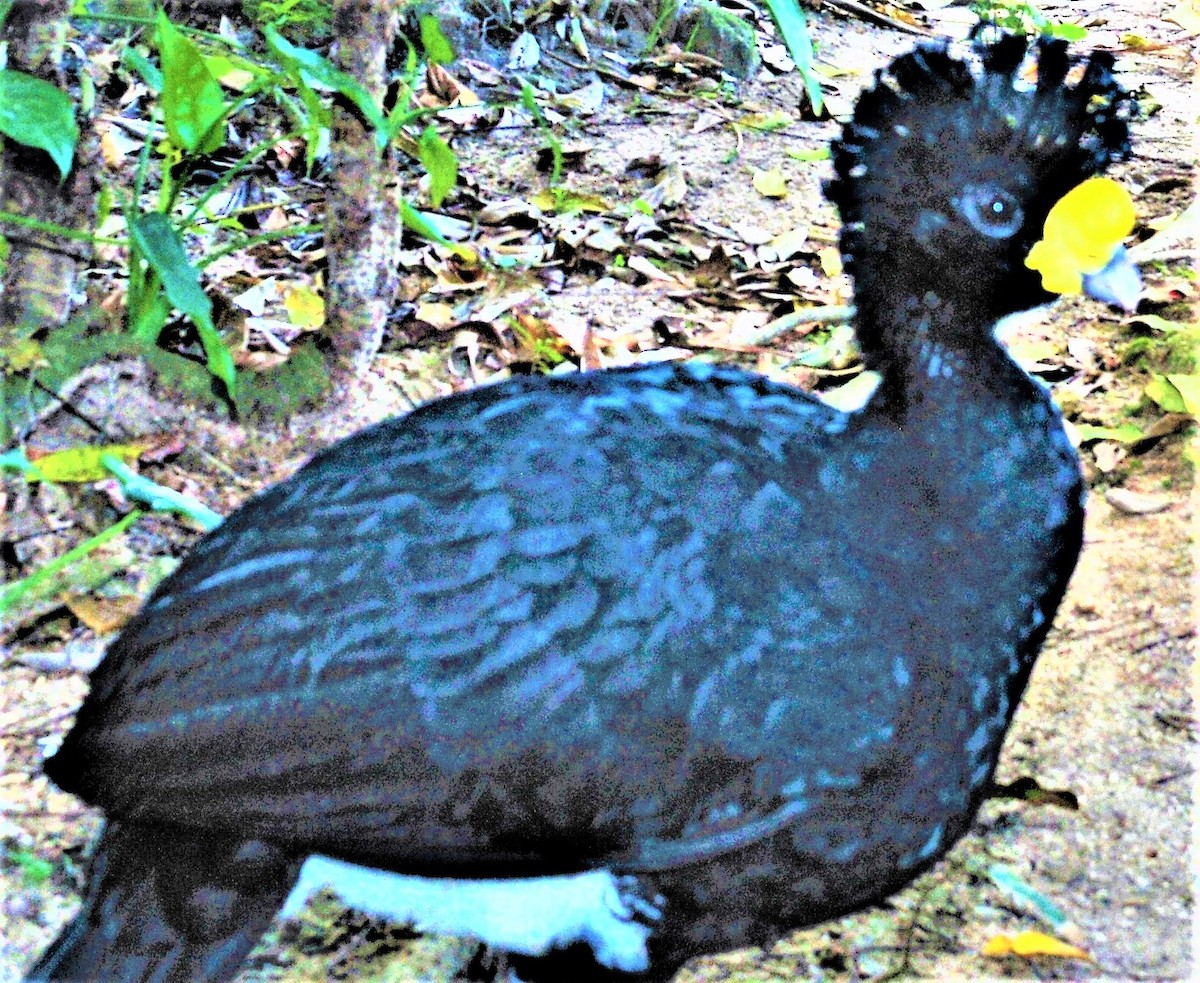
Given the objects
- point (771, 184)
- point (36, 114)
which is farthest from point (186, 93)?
point (771, 184)

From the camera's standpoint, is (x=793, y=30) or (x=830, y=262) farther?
(x=830, y=262)

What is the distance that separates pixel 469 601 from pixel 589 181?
6.48 feet

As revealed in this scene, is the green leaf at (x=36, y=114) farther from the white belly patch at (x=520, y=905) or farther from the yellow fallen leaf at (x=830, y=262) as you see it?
the yellow fallen leaf at (x=830, y=262)

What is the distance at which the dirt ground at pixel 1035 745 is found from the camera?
1561mm

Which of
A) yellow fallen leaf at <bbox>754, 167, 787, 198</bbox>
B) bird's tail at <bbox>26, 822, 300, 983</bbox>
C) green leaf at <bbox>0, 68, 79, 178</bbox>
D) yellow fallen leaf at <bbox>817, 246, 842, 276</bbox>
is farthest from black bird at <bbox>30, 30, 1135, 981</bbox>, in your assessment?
yellow fallen leaf at <bbox>754, 167, 787, 198</bbox>

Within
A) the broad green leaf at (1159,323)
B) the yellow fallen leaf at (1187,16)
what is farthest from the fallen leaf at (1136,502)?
the yellow fallen leaf at (1187,16)

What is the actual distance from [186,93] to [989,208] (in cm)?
113

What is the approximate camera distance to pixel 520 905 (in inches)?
54.9

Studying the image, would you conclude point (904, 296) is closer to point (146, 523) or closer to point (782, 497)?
point (782, 497)

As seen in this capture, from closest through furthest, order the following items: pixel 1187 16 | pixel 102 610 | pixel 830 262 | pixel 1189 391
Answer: pixel 102 610 → pixel 1189 391 → pixel 830 262 → pixel 1187 16

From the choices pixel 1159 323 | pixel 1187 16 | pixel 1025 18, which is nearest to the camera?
pixel 1159 323

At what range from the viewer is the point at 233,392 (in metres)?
2.19

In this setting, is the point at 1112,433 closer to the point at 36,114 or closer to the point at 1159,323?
the point at 1159,323

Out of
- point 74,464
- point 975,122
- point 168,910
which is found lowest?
point 74,464
